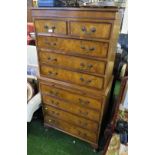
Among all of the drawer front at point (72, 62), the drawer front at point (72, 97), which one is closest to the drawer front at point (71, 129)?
the drawer front at point (72, 97)

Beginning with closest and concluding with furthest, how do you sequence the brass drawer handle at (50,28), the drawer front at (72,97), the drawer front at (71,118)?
the brass drawer handle at (50,28), the drawer front at (72,97), the drawer front at (71,118)

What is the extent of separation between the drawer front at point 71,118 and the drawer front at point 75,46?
2.33 ft

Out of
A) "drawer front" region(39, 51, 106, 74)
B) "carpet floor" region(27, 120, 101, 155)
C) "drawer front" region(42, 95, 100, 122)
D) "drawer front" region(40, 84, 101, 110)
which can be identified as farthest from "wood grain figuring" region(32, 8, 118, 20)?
"carpet floor" region(27, 120, 101, 155)

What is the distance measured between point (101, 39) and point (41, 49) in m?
0.64

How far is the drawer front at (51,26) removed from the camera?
52.6 inches

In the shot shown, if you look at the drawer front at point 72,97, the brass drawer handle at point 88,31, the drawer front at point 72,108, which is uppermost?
the brass drawer handle at point 88,31

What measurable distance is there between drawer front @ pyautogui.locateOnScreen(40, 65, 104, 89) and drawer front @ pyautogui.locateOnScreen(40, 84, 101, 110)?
0.45 feet

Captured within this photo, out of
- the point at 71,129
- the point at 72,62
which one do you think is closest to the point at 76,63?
Answer: the point at 72,62

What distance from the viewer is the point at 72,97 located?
1.60m

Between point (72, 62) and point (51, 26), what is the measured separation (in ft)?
1.19

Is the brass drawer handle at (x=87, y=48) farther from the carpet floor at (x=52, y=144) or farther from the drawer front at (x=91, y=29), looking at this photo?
the carpet floor at (x=52, y=144)

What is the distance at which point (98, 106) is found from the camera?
149cm
